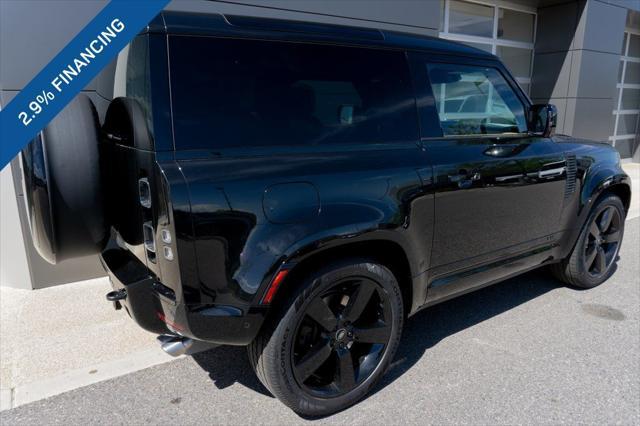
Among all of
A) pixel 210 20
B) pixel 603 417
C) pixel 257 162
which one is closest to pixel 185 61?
pixel 210 20

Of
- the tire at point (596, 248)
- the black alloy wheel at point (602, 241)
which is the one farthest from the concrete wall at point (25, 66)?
the black alloy wheel at point (602, 241)

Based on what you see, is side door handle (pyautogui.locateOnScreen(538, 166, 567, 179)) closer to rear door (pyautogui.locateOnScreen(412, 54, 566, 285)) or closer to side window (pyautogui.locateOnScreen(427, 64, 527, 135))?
rear door (pyautogui.locateOnScreen(412, 54, 566, 285))

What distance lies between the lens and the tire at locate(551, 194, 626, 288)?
388 centimetres

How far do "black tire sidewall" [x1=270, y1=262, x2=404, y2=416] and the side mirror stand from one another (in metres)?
1.76

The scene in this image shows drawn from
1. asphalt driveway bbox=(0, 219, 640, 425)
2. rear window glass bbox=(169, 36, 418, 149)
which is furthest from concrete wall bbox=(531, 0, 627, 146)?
rear window glass bbox=(169, 36, 418, 149)

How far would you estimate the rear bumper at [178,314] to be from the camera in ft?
6.51

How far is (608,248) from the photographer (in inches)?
169

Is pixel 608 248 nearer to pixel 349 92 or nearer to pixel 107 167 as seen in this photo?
pixel 349 92

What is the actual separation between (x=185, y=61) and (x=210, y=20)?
28cm

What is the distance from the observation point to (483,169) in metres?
2.81

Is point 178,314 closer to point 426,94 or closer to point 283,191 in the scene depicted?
point 283,191

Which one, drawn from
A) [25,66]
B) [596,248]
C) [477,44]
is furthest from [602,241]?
[477,44]

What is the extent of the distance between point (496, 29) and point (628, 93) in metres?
5.81

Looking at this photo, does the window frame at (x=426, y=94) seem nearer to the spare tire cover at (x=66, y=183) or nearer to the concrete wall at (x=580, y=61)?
the spare tire cover at (x=66, y=183)
